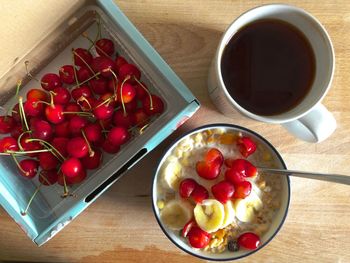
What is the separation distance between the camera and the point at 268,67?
1.86 ft

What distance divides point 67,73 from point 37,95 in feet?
0.16

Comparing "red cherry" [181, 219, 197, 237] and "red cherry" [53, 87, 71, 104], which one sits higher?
"red cherry" [53, 87, 71, 104]

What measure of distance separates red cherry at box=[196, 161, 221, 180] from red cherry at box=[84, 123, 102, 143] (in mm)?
137

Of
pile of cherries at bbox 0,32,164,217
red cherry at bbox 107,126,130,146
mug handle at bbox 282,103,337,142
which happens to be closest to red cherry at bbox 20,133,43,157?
pile of cherries at bbox 0,32,164,217

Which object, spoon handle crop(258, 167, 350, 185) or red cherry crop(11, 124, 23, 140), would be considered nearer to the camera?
spoon handle crop(258, 167, 350, 185)

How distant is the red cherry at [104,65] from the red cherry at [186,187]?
17cm

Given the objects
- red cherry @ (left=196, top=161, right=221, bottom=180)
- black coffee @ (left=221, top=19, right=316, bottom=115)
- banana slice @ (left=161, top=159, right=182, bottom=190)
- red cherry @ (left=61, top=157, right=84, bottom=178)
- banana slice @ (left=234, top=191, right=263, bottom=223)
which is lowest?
banana slice @ (left=234, top=191, right=263, bottom=223)

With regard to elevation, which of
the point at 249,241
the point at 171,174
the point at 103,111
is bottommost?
the point at 249,241

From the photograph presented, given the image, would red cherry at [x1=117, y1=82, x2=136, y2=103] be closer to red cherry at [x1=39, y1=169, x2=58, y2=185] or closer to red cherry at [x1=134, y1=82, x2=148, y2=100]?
red cherry at [x1=134, y1=82, x2=148, y2=100]

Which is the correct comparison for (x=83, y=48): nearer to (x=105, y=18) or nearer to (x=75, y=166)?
(x=105, y=18)

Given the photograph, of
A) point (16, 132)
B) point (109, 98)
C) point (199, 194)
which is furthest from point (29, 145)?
point (199, 194)

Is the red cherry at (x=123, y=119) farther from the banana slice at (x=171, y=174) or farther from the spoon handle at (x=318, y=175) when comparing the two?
the spoon handle at (x=318, y=175)

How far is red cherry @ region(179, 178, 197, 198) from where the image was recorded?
23.2 inches

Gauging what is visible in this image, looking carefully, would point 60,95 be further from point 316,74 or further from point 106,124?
point 316,74
